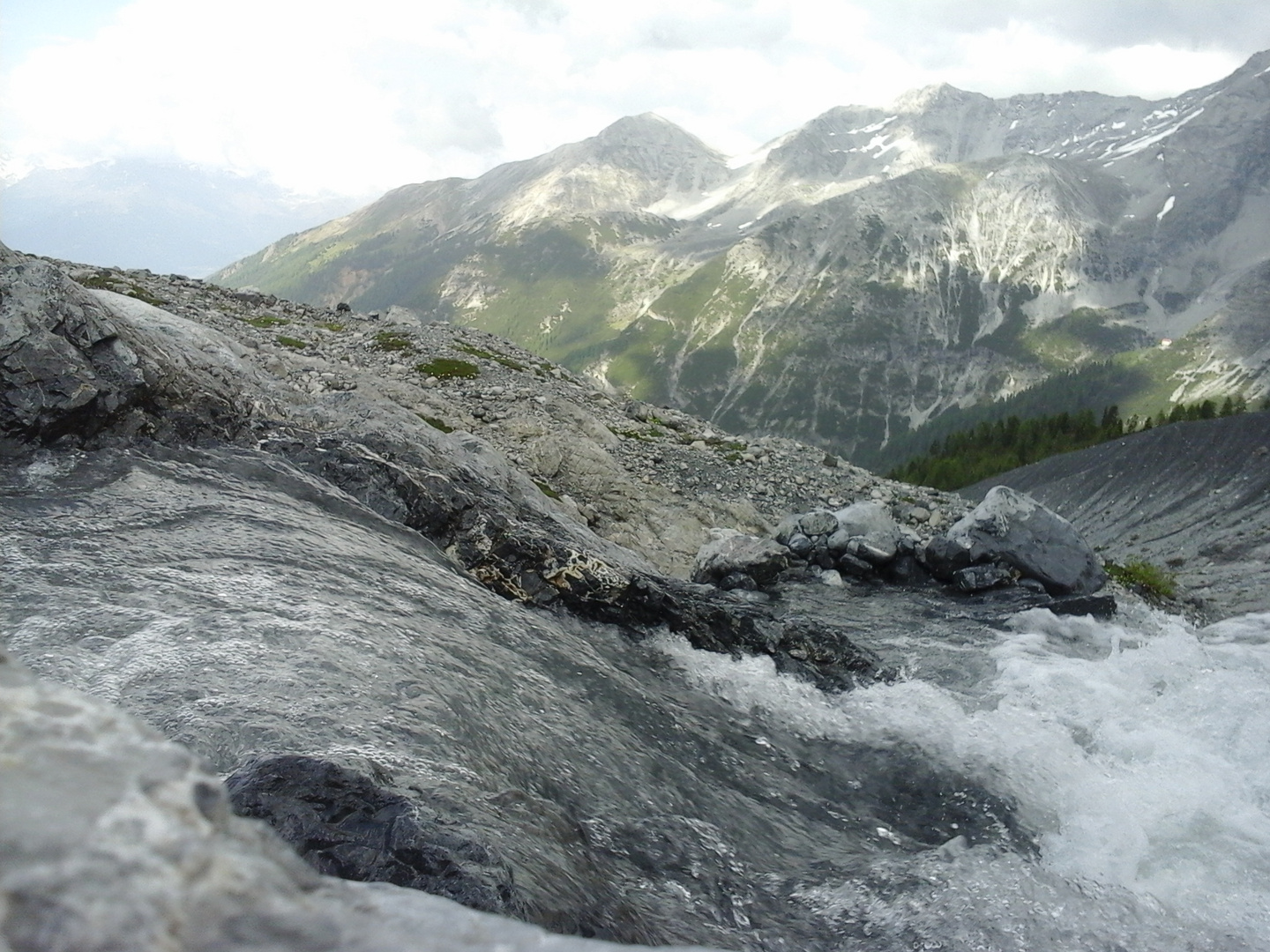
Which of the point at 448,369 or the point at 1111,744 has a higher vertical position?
the point at 448,369

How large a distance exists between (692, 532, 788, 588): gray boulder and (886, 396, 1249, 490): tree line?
10370 centimetres

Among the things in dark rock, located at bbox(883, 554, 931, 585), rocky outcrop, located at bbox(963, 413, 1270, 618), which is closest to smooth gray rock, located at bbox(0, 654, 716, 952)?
dark rock, located at bbox(883, 554, 931, 585)

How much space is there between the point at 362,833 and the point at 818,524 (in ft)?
81.4

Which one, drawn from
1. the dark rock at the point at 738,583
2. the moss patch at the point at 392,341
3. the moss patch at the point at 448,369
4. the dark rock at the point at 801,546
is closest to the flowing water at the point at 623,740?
the dark rock at the point at 738,583

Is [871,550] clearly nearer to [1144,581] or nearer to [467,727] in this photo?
[1144,581]

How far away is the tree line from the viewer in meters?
127

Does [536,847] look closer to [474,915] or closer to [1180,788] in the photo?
[474,915]

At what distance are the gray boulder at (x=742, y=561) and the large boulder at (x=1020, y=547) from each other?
18.3ft

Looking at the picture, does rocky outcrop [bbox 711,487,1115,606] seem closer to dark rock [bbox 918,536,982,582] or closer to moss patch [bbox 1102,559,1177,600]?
dark rock [bbox 918,536,982,582]

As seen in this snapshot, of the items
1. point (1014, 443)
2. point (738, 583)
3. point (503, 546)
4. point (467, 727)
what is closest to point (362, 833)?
point (467, 727)

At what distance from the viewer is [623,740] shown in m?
10.2

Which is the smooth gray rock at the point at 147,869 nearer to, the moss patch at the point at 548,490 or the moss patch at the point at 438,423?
the moss patch at the point at 548,490

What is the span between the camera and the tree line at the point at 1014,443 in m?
127

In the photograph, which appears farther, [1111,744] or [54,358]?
[1111,744]
